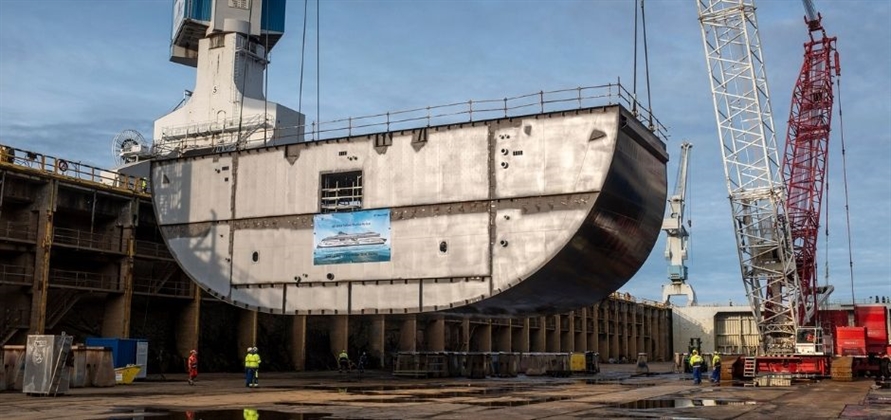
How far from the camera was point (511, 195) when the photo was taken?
30391 mm

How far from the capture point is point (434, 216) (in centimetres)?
3159

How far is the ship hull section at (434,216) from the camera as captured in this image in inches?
1166

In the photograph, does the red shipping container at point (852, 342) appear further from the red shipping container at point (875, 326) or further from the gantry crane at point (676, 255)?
the gantry crane at point (676, 255)

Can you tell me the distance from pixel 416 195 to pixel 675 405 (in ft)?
43.5

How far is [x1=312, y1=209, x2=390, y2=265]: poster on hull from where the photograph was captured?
107ft

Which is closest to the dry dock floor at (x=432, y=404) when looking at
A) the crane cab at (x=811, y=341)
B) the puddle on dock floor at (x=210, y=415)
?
the puddle on dock floor at (x=210, y=415)

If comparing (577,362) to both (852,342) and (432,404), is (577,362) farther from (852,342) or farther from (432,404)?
(432,404)

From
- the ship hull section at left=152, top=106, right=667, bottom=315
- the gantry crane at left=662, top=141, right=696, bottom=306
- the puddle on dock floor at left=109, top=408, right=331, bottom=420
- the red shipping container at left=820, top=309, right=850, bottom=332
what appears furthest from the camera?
the gantry crane at left=662, top=141, right=696, bottom=306

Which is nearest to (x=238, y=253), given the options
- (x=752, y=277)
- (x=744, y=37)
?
(x=752, y=277)

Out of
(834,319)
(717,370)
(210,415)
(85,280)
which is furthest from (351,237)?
(834,319)

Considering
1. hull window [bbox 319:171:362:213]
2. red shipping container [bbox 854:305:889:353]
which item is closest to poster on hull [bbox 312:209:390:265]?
hull window [bbox 319:171:362:213]

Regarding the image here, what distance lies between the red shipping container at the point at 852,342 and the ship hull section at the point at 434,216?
60.8 ft

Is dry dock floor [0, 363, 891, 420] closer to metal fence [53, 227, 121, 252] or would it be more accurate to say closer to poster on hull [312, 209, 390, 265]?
poster on hull [312, 209, 390, 265]

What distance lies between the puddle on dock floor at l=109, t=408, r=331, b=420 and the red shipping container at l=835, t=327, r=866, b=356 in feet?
120
